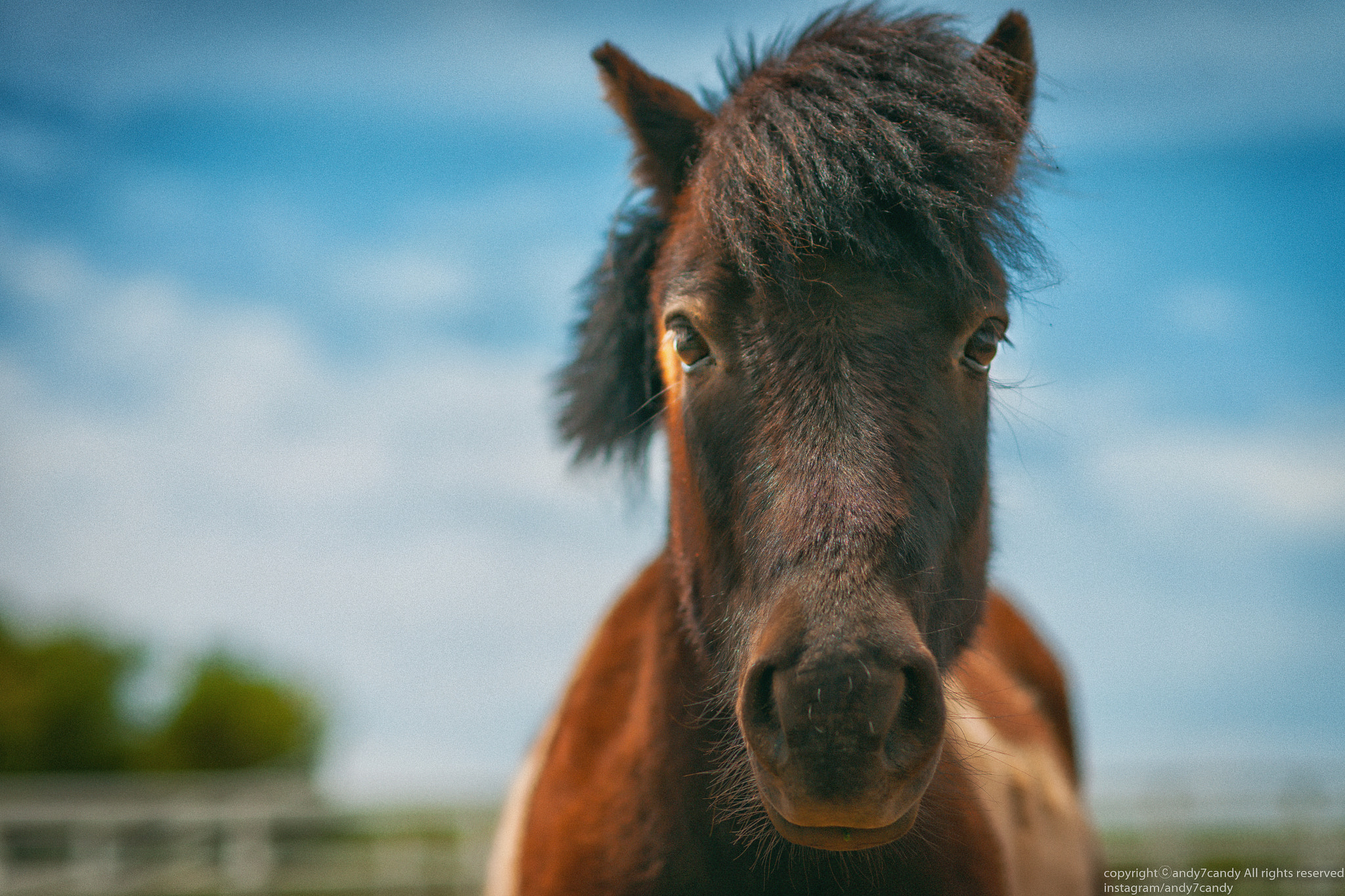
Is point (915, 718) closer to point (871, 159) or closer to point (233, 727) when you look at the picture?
point (871, 159)

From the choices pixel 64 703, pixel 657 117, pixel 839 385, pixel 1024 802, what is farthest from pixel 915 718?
pixel 64 703

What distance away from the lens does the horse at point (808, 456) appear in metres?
1.59

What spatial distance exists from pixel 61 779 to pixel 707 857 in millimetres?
26657

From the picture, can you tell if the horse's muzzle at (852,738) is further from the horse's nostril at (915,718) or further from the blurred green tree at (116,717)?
the blurred green tree at (116,717)

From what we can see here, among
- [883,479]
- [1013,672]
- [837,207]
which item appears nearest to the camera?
[883,479]

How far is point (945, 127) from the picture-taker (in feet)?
7.06

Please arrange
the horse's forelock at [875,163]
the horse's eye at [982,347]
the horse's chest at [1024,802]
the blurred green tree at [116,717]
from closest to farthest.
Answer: the horse's forelock at [875,163], the horse's eye at [982,347], the horse's chest at [1024,802], the blurred green tree at [116,717]

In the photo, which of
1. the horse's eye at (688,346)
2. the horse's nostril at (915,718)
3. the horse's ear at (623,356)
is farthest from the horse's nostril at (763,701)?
the horse's ear at (623,356)

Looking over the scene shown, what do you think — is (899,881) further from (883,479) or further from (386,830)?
(386,830)

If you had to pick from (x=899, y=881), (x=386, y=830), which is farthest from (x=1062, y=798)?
(x=386, y=830)

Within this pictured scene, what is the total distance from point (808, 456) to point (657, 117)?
1416 mm

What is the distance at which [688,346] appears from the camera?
2203 millimetres

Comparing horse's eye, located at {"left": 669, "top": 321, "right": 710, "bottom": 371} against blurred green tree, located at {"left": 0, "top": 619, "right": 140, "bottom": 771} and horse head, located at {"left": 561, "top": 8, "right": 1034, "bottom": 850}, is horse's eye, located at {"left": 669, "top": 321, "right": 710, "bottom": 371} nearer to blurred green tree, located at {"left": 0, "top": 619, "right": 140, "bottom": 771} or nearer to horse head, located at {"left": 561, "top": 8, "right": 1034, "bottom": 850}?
horse head, located at {"left": 561, "top": 8, "right": 1034, "bottom": 850}

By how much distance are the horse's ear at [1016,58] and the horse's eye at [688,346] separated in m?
1.21
